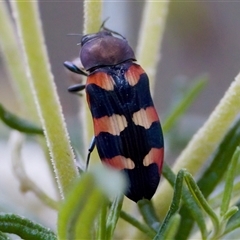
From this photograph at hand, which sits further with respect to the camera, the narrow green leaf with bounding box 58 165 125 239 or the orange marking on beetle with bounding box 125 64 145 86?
the orange marking on beetle with bounding box 125 64 145 86

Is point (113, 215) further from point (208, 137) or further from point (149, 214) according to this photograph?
point (208, 137)

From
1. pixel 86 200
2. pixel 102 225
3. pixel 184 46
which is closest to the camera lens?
pixel 86 200

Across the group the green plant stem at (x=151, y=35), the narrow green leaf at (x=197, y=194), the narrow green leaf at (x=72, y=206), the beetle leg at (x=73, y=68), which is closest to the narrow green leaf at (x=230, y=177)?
the narrow green leaf at (x=197, y=194)

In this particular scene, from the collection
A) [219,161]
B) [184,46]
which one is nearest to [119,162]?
[219,161]

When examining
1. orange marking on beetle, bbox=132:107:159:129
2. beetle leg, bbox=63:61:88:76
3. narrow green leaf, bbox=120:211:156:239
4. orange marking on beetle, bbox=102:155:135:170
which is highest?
beetle leg, bbox=63:61:88:76

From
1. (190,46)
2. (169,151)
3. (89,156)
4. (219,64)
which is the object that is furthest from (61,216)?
(219,64)

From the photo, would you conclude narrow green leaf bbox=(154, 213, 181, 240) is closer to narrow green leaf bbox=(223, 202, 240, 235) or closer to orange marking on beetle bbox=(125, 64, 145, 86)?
narrow green leaf bbox=(223, 202, 240, 235)

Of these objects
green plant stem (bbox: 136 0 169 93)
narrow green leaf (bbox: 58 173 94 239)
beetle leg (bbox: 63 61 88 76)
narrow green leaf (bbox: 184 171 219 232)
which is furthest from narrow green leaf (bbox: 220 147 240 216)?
beetle leg (bbox: 63 61 88 76)
